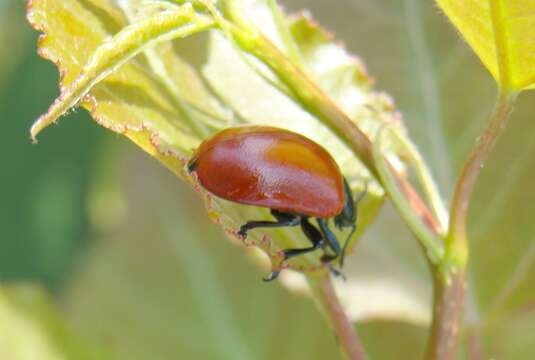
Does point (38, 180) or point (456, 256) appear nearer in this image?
point (456, 256)

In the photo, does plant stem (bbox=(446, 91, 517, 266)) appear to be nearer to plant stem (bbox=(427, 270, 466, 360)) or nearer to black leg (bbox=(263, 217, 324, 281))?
plant stem (bbox=(427, 270, 466, 360))

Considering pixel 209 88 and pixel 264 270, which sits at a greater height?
pixel 209 88

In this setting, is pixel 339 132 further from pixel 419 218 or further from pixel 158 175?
pixel 158 175

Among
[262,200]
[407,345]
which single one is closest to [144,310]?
[407,345]

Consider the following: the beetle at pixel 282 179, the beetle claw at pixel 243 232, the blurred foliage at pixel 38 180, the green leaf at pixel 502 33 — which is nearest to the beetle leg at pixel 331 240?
the beetle at pixel 282 179

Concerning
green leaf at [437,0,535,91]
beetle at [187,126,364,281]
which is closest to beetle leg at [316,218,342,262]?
beetle at [187,126,364,281]

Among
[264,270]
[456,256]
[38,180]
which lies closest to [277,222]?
[456,256]

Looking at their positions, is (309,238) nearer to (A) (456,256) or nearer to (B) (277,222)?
(B) (277,222)
